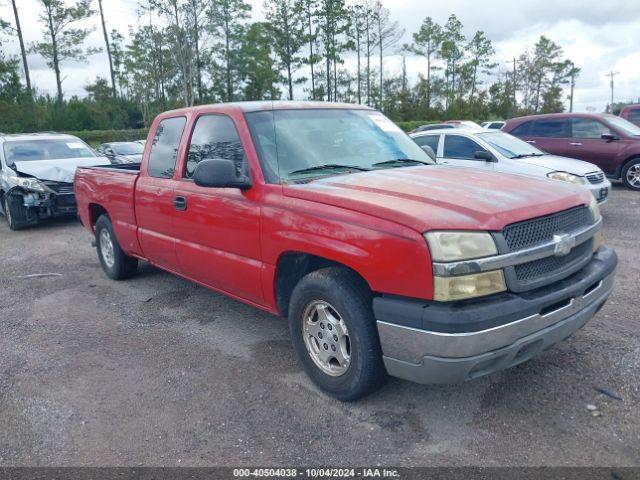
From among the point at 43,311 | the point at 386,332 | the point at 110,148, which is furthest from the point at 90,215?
the point at 110,148

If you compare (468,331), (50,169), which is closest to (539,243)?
(468,331)

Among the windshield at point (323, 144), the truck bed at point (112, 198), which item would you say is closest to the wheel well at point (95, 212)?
the truck bed at point (112, 198)

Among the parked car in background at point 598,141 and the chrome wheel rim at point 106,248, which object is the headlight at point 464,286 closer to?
the chrome wheel rim at point 106,248

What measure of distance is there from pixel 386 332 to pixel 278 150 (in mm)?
1643

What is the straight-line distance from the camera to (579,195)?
11.3ft

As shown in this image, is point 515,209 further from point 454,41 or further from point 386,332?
point 454,41

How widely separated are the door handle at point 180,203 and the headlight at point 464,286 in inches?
98.1

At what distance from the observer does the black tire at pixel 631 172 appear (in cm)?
1191

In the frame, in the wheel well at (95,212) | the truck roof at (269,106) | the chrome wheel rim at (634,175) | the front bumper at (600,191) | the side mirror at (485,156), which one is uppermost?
the truck roof at (269,106)

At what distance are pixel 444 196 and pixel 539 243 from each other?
583mm

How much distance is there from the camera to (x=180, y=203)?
14.7 feet

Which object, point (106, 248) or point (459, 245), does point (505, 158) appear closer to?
point (106, 248)

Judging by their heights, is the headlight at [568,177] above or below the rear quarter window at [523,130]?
below

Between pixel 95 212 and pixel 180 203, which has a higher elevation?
pixel 180 203
